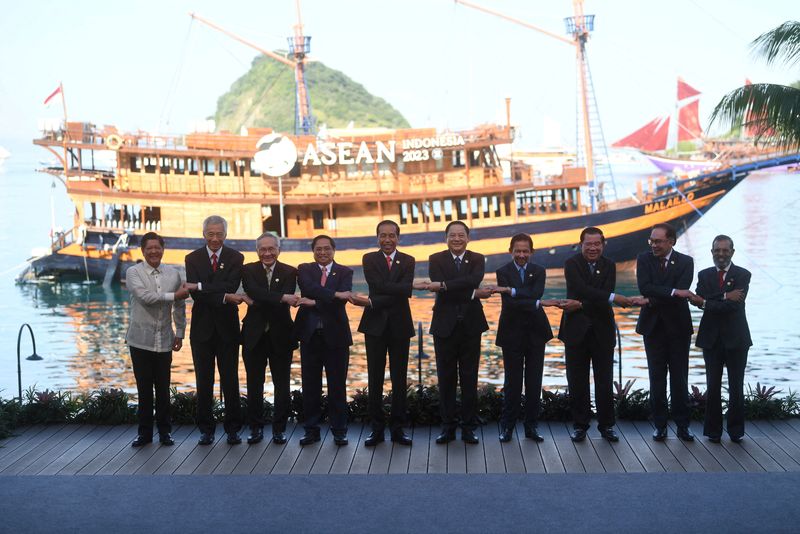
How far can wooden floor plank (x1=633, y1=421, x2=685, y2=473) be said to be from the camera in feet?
20.5

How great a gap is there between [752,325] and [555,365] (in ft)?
26.2

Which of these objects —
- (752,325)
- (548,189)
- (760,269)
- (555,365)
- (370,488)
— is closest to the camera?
(370,488)

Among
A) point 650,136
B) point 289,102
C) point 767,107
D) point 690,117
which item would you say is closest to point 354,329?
point 767,107

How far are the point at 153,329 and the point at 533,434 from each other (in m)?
2.74

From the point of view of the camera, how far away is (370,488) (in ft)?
19.3

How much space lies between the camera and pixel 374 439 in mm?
6883

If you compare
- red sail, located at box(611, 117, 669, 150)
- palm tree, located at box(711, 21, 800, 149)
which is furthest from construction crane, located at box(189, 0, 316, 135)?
palm tree, located at box(711, 21, 800, 149)

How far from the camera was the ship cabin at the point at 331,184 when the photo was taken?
96.4 feet

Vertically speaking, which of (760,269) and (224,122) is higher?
(224,122)

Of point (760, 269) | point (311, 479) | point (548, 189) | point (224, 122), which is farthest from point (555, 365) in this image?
point (224, 122)

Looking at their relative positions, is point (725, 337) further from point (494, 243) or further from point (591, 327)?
point (494, 243)

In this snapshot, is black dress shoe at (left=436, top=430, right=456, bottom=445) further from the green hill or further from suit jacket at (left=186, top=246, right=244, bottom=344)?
the green hill

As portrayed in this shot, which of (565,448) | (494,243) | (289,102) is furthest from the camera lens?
(289,102)

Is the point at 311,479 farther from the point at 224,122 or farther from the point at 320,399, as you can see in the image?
the point at 224,122
